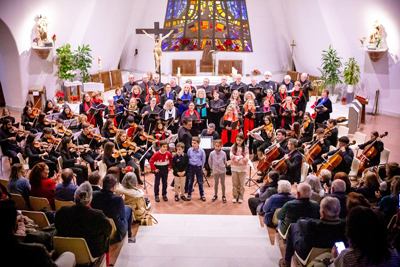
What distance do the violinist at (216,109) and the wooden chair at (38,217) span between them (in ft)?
18.7

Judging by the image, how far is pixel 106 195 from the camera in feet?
14.7

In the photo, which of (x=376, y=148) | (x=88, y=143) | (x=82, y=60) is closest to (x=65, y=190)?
(x=88, y=143)

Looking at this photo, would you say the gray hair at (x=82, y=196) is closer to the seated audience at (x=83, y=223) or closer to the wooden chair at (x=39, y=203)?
the seated audience at (x=83, y=223)

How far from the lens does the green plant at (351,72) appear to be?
43.8ft

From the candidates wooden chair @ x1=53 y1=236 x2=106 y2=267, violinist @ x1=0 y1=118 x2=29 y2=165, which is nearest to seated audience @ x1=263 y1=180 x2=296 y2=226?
wooden chair @ x1=53 y1=236 x2=106 y2=267

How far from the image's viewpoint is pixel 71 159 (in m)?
7.04

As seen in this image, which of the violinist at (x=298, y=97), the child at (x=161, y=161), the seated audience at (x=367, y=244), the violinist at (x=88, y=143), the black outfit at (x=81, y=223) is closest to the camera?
the seated audience at (x=367, y=244)

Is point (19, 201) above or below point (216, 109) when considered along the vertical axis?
below

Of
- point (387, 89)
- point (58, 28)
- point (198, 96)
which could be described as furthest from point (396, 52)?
point (58, 28)

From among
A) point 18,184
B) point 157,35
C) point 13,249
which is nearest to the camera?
point 13,249

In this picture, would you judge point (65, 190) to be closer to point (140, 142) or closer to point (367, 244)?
point (140, 142)

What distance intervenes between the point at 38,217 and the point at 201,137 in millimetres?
4107

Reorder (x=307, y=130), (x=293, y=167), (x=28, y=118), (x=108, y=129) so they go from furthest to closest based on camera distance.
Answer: (x=28, y=118) < (x=307, y=130) < (x=108, y=129) < (x=293, y=167)

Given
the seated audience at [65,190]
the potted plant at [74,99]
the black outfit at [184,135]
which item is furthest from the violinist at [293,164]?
the potted plant at [74,99]
